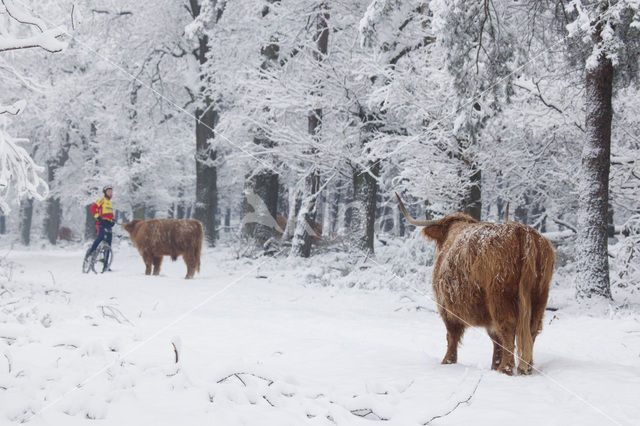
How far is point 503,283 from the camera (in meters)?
3.48

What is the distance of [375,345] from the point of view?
489cm

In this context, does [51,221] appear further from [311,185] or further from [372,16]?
[372,16]

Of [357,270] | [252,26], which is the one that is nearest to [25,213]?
[252,26]

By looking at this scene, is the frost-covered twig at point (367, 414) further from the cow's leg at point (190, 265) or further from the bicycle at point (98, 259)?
the bicycle at point (98, 259)

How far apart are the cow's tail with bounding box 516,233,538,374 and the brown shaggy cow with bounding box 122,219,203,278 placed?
889 centimetres

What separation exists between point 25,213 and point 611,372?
89.2 ft

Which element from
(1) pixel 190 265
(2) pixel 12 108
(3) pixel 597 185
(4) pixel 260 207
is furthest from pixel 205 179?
(2) pixel 12 108

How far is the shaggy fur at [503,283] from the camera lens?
3.46m

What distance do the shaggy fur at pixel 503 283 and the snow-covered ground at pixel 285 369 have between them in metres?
0.29

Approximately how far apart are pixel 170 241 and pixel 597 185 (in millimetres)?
8965

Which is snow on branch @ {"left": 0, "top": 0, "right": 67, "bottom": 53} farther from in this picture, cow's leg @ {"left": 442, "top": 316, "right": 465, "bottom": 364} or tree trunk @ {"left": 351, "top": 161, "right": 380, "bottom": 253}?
tree trunk @ {"left": 351, "top": 161, "right": 380, "bottom": 253}

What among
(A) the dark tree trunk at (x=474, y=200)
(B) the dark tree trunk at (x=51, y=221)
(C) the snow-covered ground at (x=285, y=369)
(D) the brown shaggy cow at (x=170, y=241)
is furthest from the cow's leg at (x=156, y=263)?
(B) the dark tree trunk at (x=51, y=221)

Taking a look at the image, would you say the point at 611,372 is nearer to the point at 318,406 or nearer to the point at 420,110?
the point at 318,406

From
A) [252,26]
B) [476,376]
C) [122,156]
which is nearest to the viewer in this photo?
[476,376]
